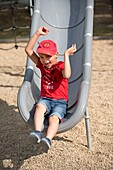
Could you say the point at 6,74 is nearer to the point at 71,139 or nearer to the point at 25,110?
the point at 71,139

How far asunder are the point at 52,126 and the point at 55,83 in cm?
57

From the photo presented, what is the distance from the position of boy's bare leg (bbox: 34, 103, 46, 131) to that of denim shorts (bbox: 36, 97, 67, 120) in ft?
0.20

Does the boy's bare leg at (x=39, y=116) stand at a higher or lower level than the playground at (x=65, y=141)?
higher

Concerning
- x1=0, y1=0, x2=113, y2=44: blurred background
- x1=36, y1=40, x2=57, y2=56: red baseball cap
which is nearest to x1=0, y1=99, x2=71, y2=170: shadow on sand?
x1=36, y1=40, x2=57, y2=56: red baseball cap

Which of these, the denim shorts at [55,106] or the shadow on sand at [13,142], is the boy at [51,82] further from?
the shadow on sand at [13,142]

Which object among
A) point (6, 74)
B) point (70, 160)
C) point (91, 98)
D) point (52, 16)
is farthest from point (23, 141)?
point (6, 74)

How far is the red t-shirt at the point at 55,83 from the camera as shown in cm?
389

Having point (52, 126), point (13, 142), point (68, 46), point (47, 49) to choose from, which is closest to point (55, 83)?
point (47, 49)

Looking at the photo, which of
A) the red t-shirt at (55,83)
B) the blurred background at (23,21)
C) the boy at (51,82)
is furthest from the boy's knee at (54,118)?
the blurred background at (23,21)

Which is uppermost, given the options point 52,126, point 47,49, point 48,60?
point 47,49

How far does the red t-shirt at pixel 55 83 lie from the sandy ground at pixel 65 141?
61cm

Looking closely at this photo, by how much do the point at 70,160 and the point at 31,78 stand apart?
3.13 feet

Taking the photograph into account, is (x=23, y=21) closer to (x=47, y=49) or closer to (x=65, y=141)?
(x=65, y=141)

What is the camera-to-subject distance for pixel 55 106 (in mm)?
3797
